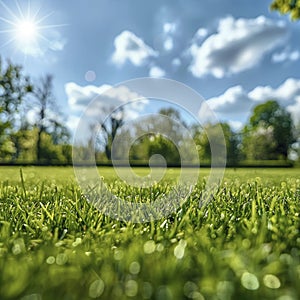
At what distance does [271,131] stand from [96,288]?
47702 millimetres

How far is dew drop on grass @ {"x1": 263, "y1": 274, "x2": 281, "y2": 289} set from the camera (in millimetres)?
850

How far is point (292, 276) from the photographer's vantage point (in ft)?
2.92

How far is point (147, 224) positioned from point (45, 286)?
87 centimetres

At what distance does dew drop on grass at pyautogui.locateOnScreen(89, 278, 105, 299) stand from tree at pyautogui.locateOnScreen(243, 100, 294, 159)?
46254 mm

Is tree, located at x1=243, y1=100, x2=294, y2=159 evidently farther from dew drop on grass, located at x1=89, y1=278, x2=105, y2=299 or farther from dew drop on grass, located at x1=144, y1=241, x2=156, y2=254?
dew drop on grass, located at x1=89, y1=278, x2=105, y2=299

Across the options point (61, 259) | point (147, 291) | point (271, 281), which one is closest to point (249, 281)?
point (271, 281)

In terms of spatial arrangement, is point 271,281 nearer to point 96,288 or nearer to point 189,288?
point 189,288

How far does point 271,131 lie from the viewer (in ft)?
147

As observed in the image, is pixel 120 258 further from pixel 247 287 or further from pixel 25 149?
pixel 25 149

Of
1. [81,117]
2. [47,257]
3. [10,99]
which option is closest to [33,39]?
[10,99]

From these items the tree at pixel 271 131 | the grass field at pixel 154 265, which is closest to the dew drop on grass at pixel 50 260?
the grass field at pixel 154 265

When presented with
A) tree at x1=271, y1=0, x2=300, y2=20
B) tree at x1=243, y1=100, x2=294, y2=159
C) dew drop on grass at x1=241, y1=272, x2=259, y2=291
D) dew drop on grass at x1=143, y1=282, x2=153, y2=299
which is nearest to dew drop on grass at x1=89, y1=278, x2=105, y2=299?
dew drop on grass at x1=143, y1=282, x2=153, y2=299

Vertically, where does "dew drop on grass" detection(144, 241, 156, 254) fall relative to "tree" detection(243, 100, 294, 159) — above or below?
below

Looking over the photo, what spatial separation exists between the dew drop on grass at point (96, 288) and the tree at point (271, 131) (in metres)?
46.3
